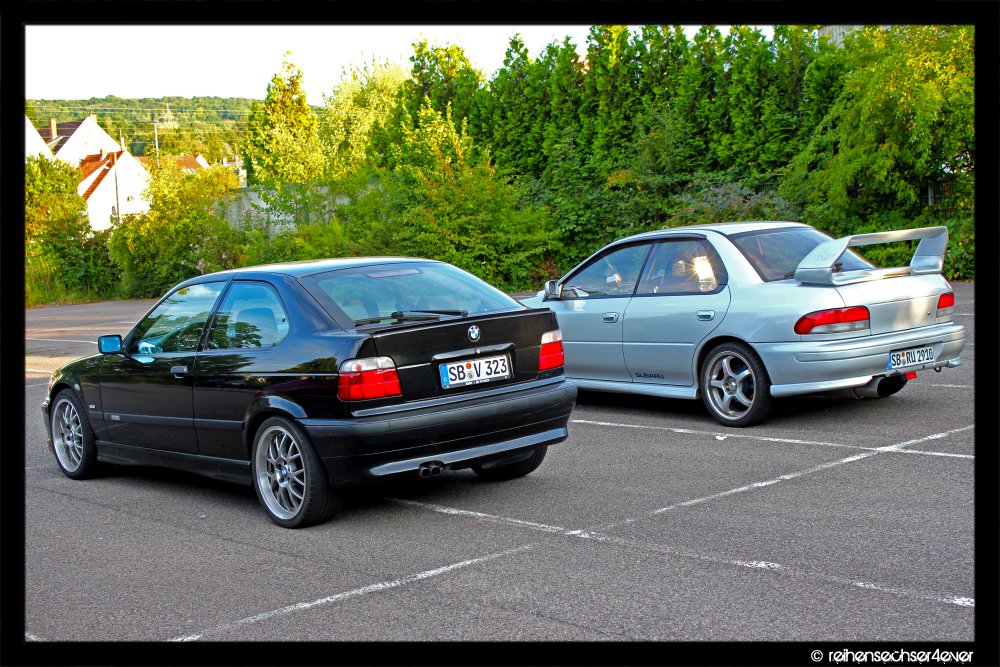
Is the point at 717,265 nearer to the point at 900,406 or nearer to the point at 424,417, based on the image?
the point at 900,406

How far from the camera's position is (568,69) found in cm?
2595

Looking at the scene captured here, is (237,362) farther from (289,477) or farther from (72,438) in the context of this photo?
(72,438)

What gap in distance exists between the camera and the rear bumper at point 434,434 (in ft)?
19.0

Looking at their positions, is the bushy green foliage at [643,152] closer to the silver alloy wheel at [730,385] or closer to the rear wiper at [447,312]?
the silver alloy wheel at [730,385]

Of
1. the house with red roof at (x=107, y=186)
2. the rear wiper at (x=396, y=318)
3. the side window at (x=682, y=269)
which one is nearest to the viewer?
the rear wiper at (x=396, y=318)

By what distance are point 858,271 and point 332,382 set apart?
4.73 meters

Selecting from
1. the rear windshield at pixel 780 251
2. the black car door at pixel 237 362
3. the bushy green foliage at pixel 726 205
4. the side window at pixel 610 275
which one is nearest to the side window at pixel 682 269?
the side window at pixel 610 275

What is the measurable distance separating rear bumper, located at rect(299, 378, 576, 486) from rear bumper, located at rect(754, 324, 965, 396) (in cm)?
235

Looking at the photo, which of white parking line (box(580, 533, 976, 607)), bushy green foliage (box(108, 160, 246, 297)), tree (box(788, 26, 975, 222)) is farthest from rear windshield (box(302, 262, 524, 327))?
bushy green foliage (box(108, 160, 246, 297))

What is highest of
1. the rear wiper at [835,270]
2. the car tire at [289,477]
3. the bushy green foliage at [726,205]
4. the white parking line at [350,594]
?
the bushy green foliage at [726,205]

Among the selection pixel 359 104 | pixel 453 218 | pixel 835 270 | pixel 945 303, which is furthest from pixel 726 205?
pixel 359 104

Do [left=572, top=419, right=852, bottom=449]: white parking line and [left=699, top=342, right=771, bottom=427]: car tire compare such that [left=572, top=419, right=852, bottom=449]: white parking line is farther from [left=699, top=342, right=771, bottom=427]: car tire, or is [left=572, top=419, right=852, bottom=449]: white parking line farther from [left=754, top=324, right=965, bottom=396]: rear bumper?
[left=754, top=324, right=965, bottom=396]: rear bumper

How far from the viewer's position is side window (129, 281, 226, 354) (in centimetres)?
707

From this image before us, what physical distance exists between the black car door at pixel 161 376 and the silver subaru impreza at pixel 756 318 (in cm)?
383
